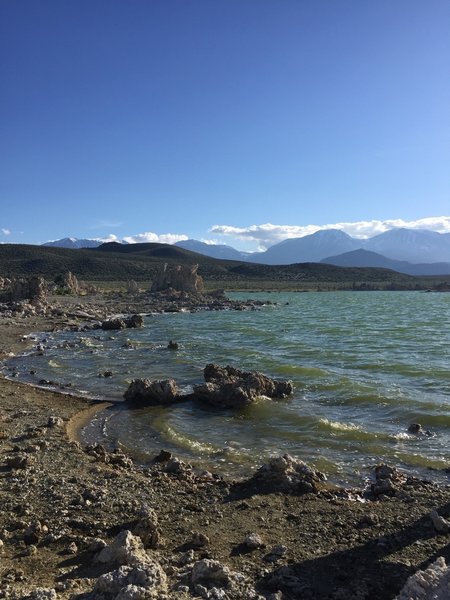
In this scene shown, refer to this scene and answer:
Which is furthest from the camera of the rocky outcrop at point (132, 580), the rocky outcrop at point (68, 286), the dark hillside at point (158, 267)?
the dark hillside at point (158, 267)

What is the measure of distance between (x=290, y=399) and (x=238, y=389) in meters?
1.77

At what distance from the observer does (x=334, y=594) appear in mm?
5062

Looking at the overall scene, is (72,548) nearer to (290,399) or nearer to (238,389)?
(238,389)

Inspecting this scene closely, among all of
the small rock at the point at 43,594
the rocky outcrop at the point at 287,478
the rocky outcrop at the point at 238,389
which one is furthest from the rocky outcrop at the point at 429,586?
the rocky outcrop at the point at 238,389

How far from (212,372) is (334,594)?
11288mm

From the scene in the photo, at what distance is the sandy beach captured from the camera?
5.08 m

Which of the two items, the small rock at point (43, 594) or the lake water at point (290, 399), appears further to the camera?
the lake water at point (290, 399)

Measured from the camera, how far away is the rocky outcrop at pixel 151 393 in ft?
47.0

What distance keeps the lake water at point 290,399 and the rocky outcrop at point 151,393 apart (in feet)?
1.40

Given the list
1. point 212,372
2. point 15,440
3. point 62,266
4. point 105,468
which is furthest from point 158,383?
point 62,266

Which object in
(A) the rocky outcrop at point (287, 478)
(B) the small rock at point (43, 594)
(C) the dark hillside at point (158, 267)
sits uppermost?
(C) the dark hillside at point (158, 267)

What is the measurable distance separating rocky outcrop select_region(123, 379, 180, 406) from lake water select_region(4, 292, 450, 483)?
0.43 metres

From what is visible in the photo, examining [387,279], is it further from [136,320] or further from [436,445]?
[436,445]

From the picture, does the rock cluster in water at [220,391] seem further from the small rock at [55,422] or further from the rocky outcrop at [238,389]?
the small rock at [55,422]
